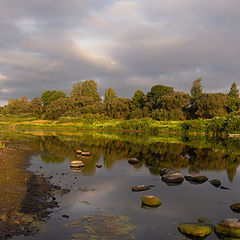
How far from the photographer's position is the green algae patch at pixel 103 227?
10.8 m

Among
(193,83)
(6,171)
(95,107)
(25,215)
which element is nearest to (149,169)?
(6,171)

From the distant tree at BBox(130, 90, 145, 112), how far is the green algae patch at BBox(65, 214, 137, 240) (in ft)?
418

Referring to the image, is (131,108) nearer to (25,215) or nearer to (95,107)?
(95,107)

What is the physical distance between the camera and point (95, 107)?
A: 13862cm

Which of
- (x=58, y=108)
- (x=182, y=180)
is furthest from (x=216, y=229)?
(x=58, y=108)

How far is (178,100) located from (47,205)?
111 m

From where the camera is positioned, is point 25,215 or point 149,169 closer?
point 25,215

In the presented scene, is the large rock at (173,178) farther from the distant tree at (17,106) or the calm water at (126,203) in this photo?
the distant tree at (17,106)

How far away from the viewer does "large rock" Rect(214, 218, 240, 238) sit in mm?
11417

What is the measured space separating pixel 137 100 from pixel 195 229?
132 meters

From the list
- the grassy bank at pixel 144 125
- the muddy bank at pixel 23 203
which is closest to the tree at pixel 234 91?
the grassy bank at pixel 144 125

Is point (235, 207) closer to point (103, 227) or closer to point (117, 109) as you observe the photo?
point (103, 227)

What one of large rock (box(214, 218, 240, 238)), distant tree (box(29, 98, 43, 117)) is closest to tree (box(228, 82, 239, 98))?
distant tree (box(29, 98, 43, 117))

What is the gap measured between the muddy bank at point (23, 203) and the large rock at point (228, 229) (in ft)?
28.7
